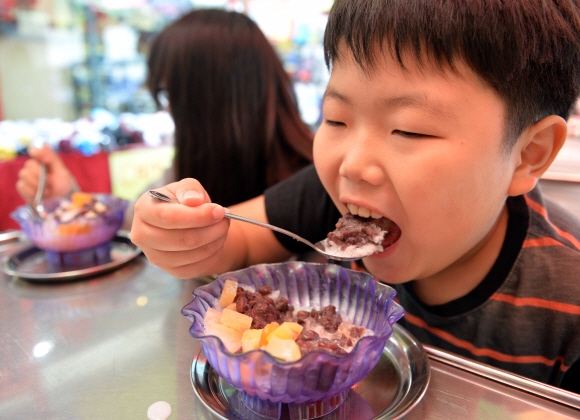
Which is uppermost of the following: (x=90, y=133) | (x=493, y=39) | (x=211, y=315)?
(x=493, y=39)

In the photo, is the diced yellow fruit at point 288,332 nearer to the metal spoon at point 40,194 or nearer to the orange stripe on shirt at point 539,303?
the orange stripe on shirt at point 539,303

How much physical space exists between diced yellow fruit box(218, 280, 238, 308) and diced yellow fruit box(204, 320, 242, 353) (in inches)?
2.9

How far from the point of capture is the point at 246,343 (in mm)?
662

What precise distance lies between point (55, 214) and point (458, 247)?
45.2 inches

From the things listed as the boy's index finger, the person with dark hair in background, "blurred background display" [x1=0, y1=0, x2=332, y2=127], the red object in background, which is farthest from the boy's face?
"blurred background display" [x1=0, y1=0, x2=332, y2=127]

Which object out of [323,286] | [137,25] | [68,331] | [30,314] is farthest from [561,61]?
[137,25]

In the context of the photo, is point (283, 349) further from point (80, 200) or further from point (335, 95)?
point (80, 200)

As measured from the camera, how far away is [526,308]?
101 centimetres

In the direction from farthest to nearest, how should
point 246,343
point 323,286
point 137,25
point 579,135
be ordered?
point 137,25, point 579,135, point 323,286, point 246,343

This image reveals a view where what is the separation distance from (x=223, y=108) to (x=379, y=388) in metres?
1.36

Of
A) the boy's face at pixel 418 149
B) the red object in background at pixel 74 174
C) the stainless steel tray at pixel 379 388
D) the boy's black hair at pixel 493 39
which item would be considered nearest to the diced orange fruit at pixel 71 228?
the stainless steel tray at pixel 379 388

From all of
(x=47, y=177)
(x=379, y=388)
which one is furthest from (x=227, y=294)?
(x=47, y=177)

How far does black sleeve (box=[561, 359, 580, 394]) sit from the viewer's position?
0.97 m

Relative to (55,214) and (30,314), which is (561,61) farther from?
(55,214)
